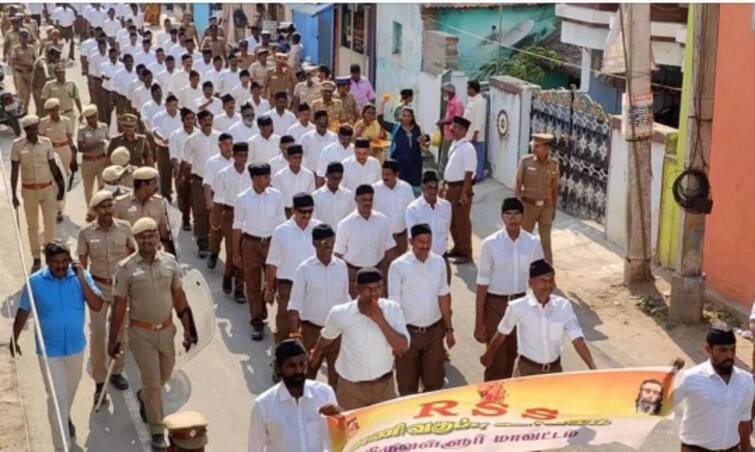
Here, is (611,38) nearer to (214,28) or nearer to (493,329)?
(493,329)

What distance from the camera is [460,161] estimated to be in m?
13.8

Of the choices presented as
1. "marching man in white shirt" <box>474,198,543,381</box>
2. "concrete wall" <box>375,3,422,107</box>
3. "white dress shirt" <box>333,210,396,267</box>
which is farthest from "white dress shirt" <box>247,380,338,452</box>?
"concrete wall" <box>375,3,422,107</box>

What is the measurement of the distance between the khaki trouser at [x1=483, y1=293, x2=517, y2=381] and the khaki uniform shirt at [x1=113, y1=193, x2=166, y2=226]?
11.0 ft

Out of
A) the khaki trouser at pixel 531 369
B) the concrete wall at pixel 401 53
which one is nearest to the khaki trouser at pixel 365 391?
the khaki trouser at pixel 531 369

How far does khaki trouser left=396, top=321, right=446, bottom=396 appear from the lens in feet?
31.2

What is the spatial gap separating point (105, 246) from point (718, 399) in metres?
5.30

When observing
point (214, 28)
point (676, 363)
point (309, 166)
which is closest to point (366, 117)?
point (309, 166)

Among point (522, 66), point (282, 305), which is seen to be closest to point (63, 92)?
point (522, 66)

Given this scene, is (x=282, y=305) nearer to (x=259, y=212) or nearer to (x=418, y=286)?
(x=259, y=212)

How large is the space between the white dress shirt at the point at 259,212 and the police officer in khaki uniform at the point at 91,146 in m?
3.82

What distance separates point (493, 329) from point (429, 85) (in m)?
10.9

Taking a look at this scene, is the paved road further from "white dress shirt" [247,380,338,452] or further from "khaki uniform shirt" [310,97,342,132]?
"khaki uniform shirt" [310,97,342,132]

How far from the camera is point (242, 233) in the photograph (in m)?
12.0

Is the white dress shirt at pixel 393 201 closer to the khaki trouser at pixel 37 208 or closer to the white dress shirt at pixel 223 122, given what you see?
the khaki trouser at pixel 37 208
